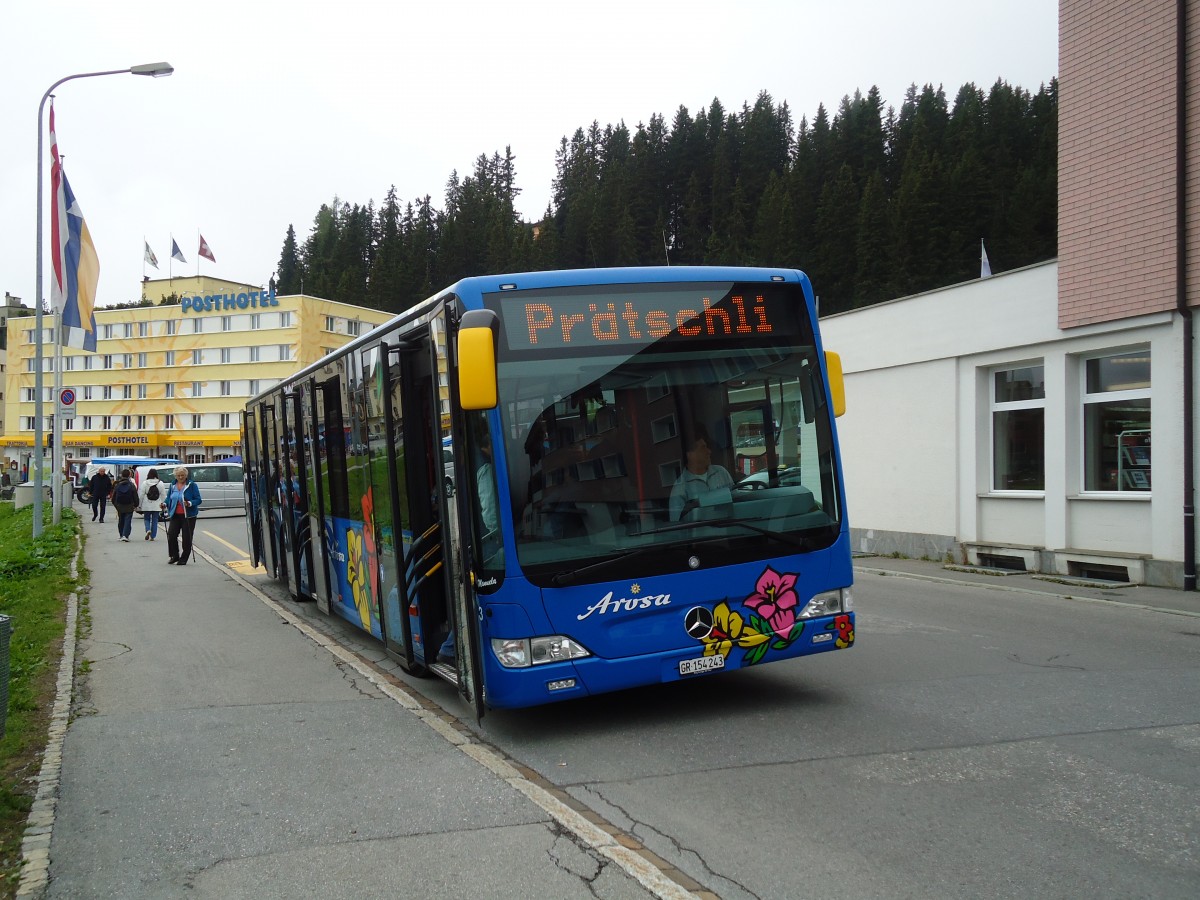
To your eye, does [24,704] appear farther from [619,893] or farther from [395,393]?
[619,893]

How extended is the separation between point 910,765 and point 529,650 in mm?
2190

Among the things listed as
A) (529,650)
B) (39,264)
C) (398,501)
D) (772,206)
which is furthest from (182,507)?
(772,206)

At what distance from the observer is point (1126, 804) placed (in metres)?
4.83

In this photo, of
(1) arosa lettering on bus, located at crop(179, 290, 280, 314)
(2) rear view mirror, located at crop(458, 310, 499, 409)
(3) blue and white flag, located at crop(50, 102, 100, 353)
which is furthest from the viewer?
(1) arosa lettering on bus, located at crop(179, 290, 280, 314)

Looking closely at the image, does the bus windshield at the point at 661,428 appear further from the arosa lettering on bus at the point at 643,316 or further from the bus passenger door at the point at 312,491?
the bus passenger door at the point at 312,491

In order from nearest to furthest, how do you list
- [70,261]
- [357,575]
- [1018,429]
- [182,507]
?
1. [357,575]
2. [1018,429]
3. [182,507]
4. [70,261]

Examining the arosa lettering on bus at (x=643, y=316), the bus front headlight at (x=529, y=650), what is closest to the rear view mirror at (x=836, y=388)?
the arosa lettering on bus at (x=643, y=316)

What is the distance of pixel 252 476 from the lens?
16.2 metres

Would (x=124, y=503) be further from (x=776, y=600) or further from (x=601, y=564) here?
(x=776, y=600)

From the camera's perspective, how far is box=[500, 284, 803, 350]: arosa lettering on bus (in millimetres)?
6402

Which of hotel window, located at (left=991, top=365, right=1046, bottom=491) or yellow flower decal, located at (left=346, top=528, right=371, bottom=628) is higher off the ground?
hotel window, located at (left=991, top=365, right=1046, bottom=491)

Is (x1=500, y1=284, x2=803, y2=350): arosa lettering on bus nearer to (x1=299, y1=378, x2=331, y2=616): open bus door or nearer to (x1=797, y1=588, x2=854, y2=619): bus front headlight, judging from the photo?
(x1=797, y1=588, x2=854, y2=619): bus front headlight

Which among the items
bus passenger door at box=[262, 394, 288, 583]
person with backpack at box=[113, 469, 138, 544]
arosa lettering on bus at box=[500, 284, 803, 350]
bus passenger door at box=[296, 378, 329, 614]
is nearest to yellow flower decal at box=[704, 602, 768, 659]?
arosa lettering on bus at box=[500, 284, 803, 350]

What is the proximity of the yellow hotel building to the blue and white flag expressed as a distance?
2578 inches
